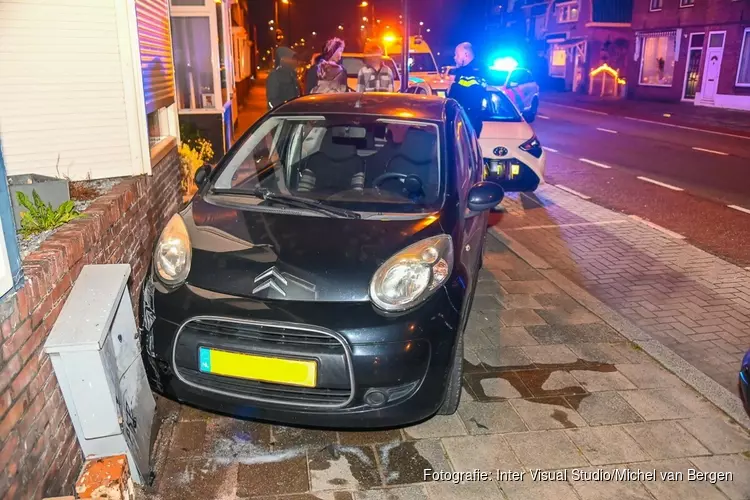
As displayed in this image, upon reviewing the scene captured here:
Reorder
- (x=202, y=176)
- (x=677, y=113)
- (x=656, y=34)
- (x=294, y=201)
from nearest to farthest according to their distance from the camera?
(x=294, y=201), (x=202, y=176), (x=677, y=113), (x=656, y=34)

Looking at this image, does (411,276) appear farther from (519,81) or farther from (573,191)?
(519,81)

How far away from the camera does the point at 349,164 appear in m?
4.36

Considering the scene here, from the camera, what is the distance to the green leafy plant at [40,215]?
328 cm

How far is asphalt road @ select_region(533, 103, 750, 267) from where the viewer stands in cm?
798

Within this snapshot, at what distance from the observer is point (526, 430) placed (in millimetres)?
3430

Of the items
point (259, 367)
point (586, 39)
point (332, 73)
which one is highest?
point (586, 39)

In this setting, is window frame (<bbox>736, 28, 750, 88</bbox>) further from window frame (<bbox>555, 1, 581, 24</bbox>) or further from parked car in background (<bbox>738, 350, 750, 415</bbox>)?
parked car in background (<bbox>738, 350, 750, 415</bbox>)

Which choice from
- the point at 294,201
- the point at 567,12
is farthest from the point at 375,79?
the point at 567,12

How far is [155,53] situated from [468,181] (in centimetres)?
352

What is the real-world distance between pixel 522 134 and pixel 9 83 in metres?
6.39

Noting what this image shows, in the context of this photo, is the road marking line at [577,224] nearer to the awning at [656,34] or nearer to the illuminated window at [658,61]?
the illuminated window at [658,61]

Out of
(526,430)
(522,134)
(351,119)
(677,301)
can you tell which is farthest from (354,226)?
(522,134)

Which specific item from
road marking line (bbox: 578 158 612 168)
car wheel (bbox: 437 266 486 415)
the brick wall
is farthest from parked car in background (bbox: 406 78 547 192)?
the brick wall

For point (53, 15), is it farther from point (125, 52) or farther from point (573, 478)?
point (573, 478)
